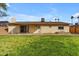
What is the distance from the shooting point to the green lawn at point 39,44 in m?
3.85

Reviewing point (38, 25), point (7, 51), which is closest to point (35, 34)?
point (38, 25)

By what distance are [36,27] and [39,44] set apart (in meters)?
0.30

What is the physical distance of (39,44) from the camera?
3922 millimetres

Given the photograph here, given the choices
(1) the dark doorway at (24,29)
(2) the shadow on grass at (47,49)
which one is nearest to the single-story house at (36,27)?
(1) the dark doorway at (24,29)

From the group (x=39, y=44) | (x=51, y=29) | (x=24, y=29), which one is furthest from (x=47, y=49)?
(x=24, y=29)

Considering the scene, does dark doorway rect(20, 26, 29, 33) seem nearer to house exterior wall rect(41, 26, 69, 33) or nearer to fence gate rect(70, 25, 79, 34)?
house exterior wall rect(41, 26, 69, 33)

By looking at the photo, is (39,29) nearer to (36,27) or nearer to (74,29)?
(36,27)

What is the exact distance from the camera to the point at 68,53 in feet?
12.5

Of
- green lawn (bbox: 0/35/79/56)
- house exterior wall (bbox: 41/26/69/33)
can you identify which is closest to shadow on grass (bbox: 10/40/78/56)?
green lawn (bbox: 0/35/79/56)

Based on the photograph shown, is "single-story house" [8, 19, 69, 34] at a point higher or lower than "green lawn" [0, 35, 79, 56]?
higher

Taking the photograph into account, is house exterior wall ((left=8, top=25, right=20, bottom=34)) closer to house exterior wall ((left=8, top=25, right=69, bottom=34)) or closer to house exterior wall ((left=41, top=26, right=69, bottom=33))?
house exterior wall ((left=8, top=25, right=69, bottom=34))

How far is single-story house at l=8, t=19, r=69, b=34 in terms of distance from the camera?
3940 millimetres

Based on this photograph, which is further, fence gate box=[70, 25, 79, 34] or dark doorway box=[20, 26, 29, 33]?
dark doorway box=[20, 26, 29, 33]

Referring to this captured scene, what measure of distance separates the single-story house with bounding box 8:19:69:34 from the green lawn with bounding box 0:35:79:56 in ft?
0.32
